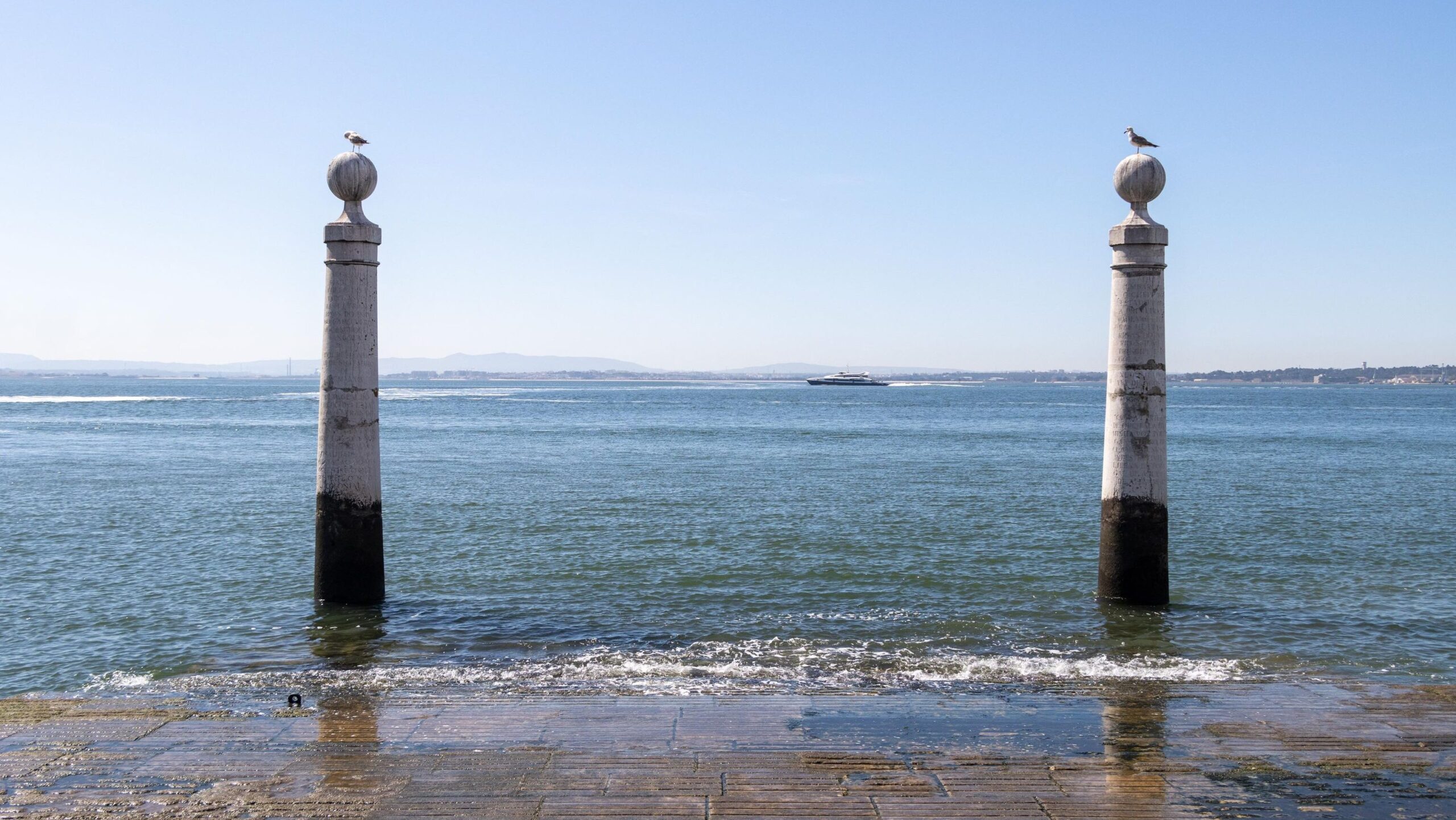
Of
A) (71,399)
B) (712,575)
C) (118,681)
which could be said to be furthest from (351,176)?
(71,399)

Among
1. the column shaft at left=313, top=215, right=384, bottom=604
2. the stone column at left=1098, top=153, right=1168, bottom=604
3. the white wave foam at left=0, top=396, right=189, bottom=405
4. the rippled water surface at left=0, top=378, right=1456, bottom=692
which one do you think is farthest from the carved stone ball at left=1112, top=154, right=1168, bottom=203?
the white wave foam at left=0, top=396, right=189, bottom=405

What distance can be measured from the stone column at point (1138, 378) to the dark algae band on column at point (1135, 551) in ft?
0.04

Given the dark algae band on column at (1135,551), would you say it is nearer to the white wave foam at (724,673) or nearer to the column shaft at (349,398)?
the white wave foam at (724,673)

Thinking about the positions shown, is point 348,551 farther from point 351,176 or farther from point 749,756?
point 749,756

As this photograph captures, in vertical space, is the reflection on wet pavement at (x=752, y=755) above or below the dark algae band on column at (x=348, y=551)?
below

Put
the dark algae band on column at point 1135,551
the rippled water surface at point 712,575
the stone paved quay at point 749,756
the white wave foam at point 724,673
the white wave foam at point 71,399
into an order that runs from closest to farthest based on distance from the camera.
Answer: the stone paved quay at point 749,756 → the white wave foam at point 724,673 → the rippled water surface at point 712,575 → the dark algae band on column at point 1135,551 → the white wave foam at point 71,399

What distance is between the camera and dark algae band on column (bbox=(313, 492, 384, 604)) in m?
13.8

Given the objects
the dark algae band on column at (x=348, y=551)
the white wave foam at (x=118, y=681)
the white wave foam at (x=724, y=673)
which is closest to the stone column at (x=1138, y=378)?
the white wave foam at (x=724, y=673)

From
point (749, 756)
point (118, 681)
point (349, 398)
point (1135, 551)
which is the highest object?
point (349, 398)

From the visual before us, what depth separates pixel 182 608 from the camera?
15.9m

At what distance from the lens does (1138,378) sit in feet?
43.7

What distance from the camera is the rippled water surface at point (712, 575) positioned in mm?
12453

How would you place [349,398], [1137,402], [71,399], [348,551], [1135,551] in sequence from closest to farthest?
[1137,402] → [349,398] → [1135,551] → [348,551] → [71,399]

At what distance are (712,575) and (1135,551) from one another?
7364mm
